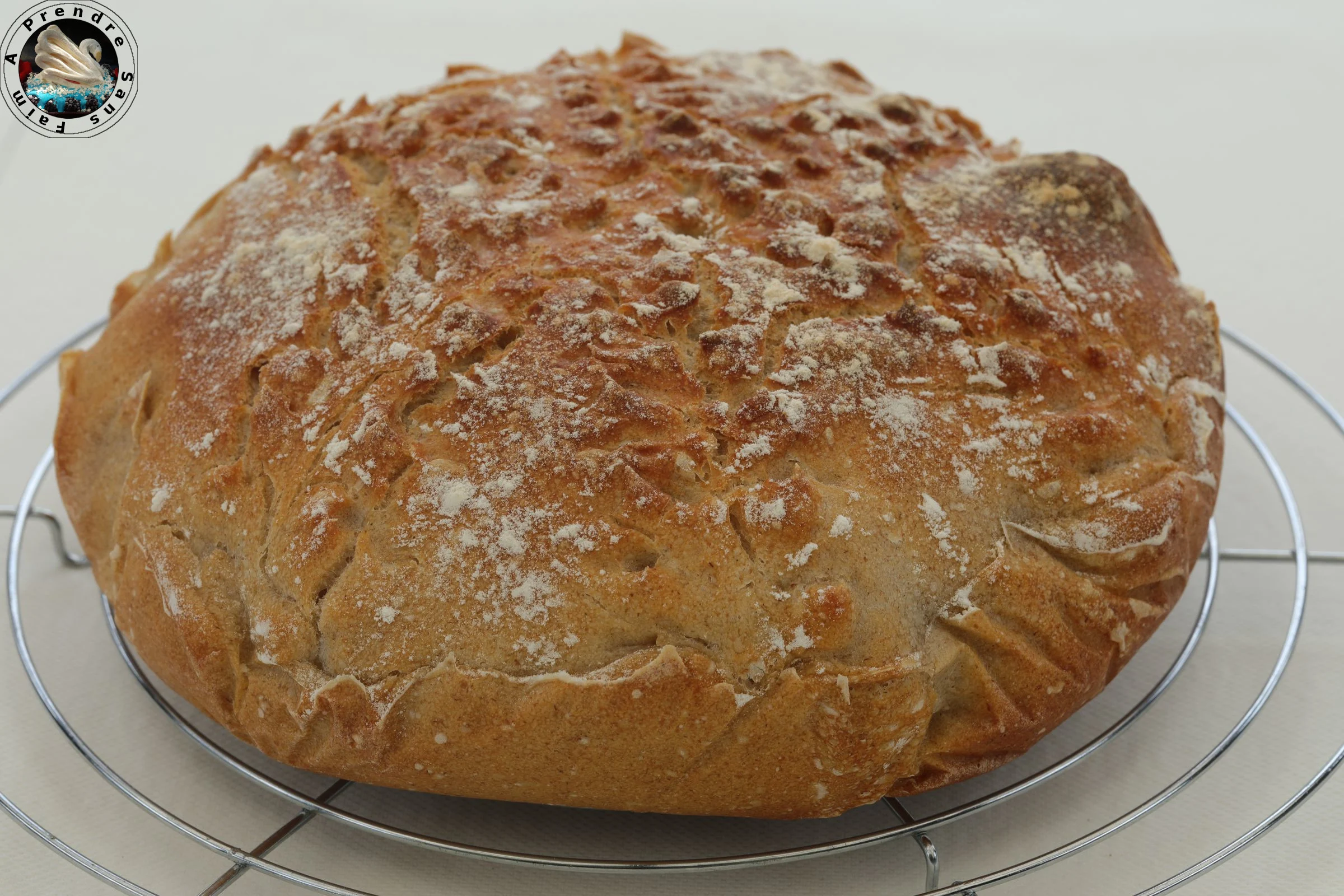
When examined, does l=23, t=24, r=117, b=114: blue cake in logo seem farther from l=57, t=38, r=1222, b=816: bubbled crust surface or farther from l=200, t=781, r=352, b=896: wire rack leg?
l=200, t=781, r=352, b=896: wire rack leg

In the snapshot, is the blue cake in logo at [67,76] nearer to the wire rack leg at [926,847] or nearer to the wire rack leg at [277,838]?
the wire rack leg at [277,838]

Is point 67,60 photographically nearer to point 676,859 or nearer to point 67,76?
point 67,76

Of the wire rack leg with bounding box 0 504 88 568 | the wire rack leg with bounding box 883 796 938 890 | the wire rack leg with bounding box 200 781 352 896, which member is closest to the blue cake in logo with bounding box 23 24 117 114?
the wire rack leg with bounding box 0 504 88 568

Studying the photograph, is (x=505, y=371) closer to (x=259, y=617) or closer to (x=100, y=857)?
(x=259, y=617)

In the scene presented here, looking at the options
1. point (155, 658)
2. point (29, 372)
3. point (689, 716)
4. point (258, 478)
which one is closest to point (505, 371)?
point (258, 478)

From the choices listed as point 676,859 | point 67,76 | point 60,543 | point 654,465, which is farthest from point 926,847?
point 67,76

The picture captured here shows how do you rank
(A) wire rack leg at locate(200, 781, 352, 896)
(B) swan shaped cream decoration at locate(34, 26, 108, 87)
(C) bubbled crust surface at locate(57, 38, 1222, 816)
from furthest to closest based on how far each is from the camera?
1. (B) swan shaped cream decoration at locate(34, 26, 108, 87)
2. (A) wire rack leg at locate(200, 781, 352, 896)
3. (C) bubbled crust surface at locate(57, 38, 1222, 816)

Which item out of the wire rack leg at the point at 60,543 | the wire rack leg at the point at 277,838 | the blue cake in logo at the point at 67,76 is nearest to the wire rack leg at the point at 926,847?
the wire rack leg at the point at 277,838
